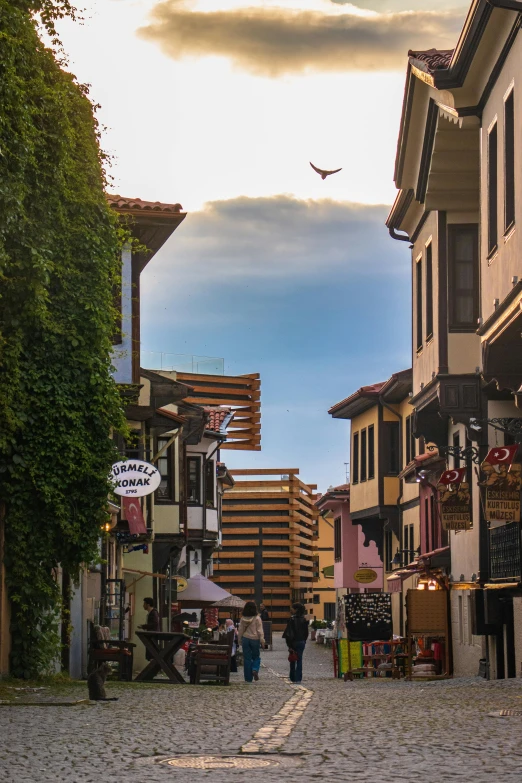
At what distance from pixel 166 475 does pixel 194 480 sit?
904 cm

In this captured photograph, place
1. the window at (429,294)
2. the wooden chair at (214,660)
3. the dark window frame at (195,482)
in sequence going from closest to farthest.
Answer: the wooden chair at (214,660)
the window at (429,294)
the dark window frame at (195,482)

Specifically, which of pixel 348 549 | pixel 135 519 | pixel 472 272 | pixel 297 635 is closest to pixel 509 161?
pixel 472 272

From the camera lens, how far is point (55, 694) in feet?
58.7

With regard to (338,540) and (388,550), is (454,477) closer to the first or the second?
(388,550)

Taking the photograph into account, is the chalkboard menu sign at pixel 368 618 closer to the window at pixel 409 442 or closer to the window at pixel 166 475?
the window at pixel 166 475

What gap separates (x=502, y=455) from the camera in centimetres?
2189

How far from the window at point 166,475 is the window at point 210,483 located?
327 inches

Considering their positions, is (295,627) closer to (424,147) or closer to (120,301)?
(120,301)

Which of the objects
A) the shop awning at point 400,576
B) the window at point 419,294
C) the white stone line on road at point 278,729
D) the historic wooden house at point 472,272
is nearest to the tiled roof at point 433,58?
the historic wooden house at point 472,272

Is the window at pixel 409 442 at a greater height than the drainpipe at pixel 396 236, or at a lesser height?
lesser

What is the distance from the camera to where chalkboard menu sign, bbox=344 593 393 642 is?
114 feet

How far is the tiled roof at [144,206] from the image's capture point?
28641 millimetres

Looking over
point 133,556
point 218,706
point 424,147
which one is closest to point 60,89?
point 424,147

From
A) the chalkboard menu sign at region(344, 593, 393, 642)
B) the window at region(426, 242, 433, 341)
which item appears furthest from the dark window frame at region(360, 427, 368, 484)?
the window at region(426, 242, 433, 341)
